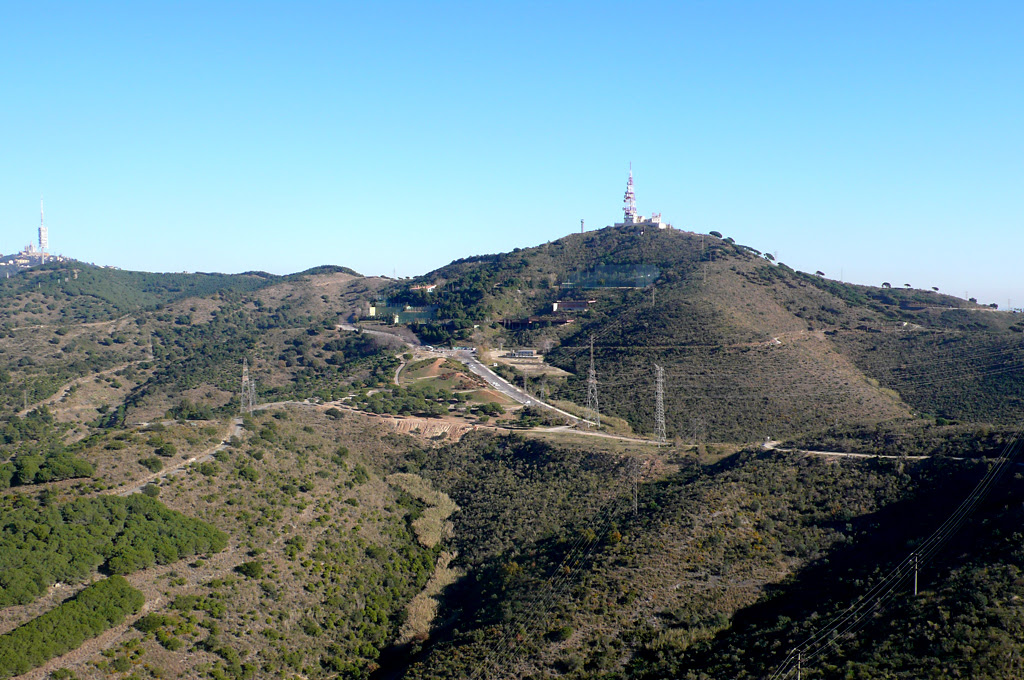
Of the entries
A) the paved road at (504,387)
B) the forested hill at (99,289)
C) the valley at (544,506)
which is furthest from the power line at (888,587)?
the forested hill at (99,289)

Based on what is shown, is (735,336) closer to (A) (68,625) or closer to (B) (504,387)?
(B) (504,387)

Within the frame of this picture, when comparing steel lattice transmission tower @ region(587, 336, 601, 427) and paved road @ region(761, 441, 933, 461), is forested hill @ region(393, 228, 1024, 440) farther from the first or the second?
paved road @ region(761, 441, 933, 461)

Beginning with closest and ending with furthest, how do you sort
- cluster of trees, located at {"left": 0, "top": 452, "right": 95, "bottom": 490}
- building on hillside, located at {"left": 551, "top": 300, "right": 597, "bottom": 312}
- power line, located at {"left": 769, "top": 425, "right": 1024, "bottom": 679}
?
power line, located at {"left": 769, "top": 425, "right": 1024, "bottom": 679}, cluster of trees, located at {"left": 0, "top": 452, "right": 95, "bottom": 490}, building on hillside, located at {"left": 551, "top": 300, "right": 597, "bottom": 312}

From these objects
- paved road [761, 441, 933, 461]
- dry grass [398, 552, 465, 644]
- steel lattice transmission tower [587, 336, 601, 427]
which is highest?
steel lattice transmission tower [587, 336, 601, 427]

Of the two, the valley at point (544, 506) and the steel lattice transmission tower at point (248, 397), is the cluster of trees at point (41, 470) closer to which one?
the valley at point (544, 506)

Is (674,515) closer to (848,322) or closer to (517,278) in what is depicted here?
(848,322)

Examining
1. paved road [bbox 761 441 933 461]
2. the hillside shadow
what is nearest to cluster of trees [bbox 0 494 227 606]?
the hillside shadow
